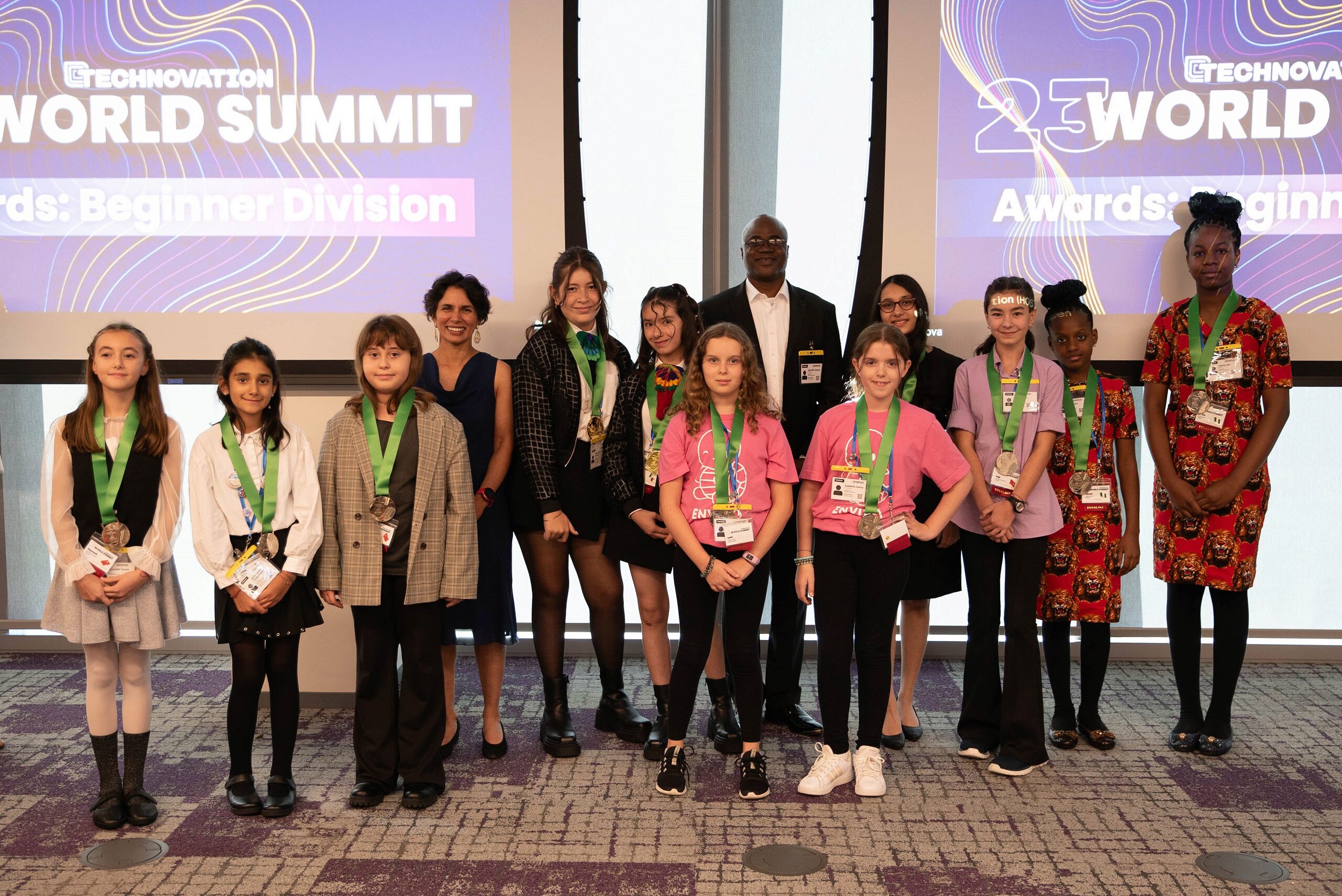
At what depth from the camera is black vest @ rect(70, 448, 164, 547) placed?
9.00 feet

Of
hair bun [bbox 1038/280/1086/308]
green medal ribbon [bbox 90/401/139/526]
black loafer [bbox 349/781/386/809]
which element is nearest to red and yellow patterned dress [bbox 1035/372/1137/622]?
hair bun [bbox 1038/280/1086/308]

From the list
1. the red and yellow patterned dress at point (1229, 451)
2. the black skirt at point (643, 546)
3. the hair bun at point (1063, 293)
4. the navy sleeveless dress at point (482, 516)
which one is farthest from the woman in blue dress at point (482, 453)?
the red and yellow patterned dress at point (1229, 451)

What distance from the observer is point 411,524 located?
2.86m

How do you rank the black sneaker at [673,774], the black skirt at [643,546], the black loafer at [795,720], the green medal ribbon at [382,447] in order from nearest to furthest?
the green medal ribbon at [382,447] < the black sneaker at [673,774] < the black skirt at [643,546] < the black loafer at [795,720]

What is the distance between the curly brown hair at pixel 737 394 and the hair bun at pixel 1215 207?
70.0 inches

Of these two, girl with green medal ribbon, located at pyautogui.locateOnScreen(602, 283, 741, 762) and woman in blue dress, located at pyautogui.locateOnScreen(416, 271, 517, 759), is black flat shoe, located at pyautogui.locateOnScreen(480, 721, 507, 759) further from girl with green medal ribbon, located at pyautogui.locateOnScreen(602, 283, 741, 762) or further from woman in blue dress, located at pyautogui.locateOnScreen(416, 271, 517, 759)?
girl with green medal ribbon, located at pyautogui.locateOnScreen(602, 283, 741, 762)

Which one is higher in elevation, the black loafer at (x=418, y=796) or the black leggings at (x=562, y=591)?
the black leggings at (x=562, y=591)

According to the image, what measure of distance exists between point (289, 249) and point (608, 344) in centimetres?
140

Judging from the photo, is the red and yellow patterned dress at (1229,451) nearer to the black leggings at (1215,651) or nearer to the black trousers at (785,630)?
the black leggings at (1215,651)

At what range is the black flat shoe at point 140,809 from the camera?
2746 mm

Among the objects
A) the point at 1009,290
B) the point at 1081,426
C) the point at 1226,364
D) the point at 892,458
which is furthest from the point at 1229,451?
the point at 892,458

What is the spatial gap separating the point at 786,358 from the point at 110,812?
8.03 ft

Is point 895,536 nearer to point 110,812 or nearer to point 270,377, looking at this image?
point 270,377

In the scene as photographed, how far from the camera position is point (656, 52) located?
13.1ft
